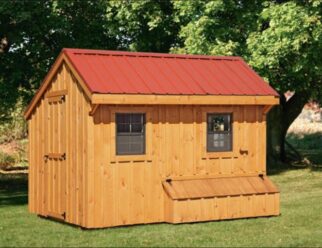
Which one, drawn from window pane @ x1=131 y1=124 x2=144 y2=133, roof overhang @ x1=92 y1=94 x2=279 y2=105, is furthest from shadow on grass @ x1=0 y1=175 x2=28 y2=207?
roof overhang @ x1=92 y1=94 x2=279 y2=105

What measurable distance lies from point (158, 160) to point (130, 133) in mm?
895

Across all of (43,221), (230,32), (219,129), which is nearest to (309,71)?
(230,32)

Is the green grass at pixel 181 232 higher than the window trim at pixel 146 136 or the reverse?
the reverse

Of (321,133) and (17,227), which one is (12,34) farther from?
(321,133)

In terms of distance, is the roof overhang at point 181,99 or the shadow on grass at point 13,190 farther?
the shadow on grass at point 13,190

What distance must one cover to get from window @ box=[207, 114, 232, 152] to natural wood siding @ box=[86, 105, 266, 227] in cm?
12

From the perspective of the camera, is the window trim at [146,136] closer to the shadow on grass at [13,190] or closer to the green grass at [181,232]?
the green grass at [181,232]

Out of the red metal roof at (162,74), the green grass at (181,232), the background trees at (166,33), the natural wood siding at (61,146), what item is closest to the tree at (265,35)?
the background trees at (166,33)

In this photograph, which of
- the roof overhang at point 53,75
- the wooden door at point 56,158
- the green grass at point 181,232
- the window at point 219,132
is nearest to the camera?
the green grass at point 181,232

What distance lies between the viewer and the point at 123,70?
55.8ft

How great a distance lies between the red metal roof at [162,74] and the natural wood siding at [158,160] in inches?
16.3

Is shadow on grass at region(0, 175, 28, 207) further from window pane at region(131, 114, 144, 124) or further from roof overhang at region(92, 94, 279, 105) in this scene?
roof overhang at region(92, 94, 279, 105)

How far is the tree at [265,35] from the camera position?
26.0m

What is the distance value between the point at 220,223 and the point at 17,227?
4.30m
